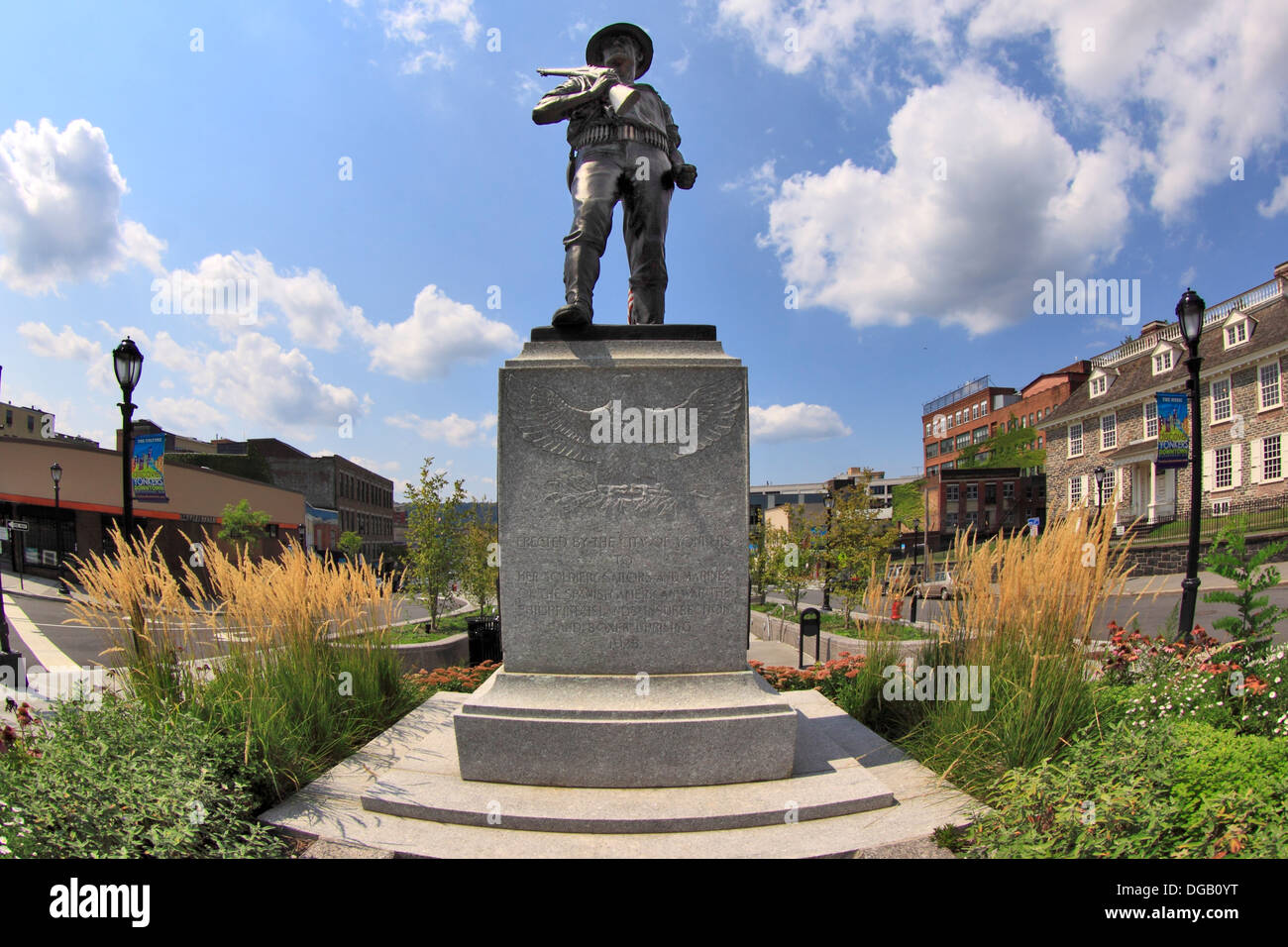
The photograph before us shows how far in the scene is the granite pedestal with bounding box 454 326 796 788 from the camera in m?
4.66

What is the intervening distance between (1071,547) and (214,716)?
6124 millimetres

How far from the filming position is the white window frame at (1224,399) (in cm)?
3781

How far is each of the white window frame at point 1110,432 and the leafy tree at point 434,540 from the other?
52.4 m

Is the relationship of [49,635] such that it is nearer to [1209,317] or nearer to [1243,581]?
[1243,581]

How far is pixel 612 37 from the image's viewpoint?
6.01 m

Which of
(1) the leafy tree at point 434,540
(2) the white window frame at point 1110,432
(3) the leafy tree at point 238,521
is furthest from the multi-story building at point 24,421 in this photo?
(2) the white window frame at point 1110,432

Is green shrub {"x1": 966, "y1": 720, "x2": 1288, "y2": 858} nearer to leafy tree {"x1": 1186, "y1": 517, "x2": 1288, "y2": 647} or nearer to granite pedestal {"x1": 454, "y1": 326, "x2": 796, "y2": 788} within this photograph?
granite pedestal {"x1": 454, "y1": 326, "x2": 796, "y2": 788}

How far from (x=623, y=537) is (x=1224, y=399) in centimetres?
4819

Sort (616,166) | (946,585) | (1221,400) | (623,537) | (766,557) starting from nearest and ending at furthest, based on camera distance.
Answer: (623,537)
(616,166)
(946,585)
(766,557)
(1221,400)

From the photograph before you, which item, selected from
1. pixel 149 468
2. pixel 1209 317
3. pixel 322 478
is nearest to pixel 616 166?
pixel 149 468

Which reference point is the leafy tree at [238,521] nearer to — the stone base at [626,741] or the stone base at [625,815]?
the stone base at [625,815]

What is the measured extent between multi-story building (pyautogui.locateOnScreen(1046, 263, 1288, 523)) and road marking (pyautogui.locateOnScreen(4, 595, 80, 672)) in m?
34.3

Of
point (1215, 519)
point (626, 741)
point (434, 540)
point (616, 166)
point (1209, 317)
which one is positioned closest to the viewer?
point (626, 741)
